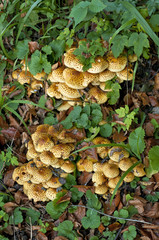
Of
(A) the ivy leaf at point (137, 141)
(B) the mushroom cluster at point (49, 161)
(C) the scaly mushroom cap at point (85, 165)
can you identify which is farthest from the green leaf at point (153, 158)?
(B) the mushroom cluster at point (49, 161)

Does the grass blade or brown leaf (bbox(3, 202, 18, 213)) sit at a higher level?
the grass blade

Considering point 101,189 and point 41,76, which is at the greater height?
point 41,76

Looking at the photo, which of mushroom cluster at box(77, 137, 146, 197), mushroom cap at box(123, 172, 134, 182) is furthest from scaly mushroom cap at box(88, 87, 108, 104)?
mushroom cap at box(123, 172, 134, 182)

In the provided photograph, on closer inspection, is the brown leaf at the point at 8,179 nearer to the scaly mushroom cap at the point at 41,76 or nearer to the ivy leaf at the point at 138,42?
the scaly mushroom cap at the point at 41,76

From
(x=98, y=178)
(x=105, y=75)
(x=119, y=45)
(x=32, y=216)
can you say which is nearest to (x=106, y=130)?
(x=98, y=178)

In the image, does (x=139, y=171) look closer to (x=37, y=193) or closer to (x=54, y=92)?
(x=37, y=193)

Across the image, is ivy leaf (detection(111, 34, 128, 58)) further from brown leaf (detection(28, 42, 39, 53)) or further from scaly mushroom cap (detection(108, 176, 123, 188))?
scaly mushroom cap (detection(108, 176, 123, 188))

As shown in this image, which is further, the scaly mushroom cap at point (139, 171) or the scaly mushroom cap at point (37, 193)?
the scaly mushroom cap at point (37, 193)
